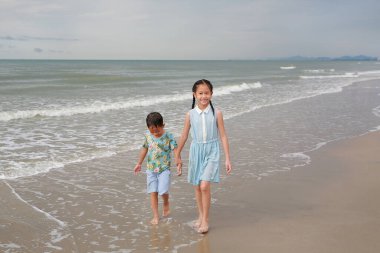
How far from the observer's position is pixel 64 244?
4.12 meters

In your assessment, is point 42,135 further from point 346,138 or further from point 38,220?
point 346,138

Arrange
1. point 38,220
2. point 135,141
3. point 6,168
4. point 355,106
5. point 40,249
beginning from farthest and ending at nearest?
point 355,106
point 135,141
point 6,168
point 38,220
point 40,249

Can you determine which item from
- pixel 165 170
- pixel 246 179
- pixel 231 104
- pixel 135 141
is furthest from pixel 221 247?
pixel 231 104

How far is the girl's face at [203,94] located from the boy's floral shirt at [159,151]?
599 mm

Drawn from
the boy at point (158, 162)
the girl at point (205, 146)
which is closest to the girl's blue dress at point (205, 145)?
the girl at point (205, 146)

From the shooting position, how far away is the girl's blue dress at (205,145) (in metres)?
4.42

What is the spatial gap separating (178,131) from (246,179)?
4.49 m

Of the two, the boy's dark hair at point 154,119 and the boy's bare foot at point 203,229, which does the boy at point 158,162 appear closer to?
the boy's dark hair at point 154,119

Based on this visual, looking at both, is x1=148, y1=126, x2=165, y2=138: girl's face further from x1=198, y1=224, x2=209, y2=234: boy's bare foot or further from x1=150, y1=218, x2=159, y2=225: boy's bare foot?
x1=198, y1=224, x2=209, y2=234: boy's bare foot

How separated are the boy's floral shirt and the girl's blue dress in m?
0.37

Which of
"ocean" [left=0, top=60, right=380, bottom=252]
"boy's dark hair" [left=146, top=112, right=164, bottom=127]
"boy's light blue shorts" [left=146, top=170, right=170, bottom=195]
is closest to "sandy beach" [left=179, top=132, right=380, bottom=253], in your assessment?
"ocean" [left=0, top=60, right=380, bottom=252]

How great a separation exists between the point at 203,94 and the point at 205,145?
20.8 inches

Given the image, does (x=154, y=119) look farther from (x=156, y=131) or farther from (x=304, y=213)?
(x=304, y=213)

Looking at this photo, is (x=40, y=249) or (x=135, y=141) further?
(x=135, y=141)
